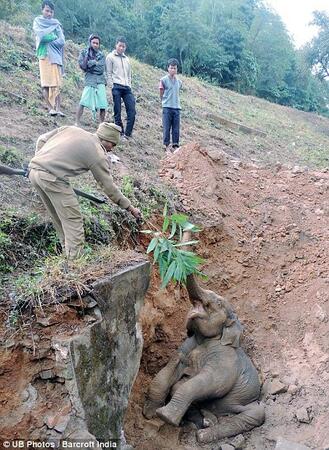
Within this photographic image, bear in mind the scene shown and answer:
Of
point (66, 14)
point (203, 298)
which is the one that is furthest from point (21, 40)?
point (66, 14)

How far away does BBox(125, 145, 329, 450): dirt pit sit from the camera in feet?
17.2

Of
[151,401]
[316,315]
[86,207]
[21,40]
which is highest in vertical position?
[21,40]

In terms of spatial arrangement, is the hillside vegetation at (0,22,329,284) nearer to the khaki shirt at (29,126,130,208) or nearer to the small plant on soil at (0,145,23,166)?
the small plant on soil at (0,145,23,166)

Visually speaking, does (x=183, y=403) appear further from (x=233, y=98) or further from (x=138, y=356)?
(x=233, y=98)

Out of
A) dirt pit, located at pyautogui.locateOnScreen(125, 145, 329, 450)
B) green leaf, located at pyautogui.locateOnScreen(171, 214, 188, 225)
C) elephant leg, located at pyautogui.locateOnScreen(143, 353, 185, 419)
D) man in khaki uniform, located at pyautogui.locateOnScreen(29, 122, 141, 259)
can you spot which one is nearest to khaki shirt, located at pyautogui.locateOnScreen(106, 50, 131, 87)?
dirt pit, located at pyautogui.locateOnScreen(125, 145, 329, 450)

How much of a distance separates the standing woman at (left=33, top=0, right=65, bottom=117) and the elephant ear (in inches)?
210

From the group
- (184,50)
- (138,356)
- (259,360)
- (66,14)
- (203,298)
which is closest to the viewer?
(138,356)

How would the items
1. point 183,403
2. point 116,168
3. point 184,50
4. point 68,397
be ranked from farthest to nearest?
point 184,50
point 116,168
point 183,403
point 68,397

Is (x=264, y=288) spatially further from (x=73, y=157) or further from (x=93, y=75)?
(x=93, y=75)

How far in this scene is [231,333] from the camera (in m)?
5.74

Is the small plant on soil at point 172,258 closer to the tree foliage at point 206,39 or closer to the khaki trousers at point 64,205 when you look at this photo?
the khaki trousers at point 64,205

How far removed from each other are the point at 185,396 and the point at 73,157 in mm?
2711

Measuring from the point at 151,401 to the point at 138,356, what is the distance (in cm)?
97

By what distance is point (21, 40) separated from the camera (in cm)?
1390
